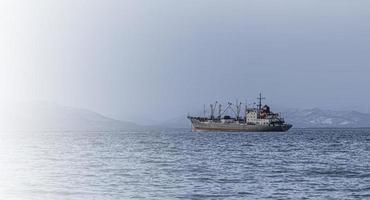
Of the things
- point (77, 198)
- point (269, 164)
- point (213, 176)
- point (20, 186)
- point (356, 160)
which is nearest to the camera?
point (77, 198)

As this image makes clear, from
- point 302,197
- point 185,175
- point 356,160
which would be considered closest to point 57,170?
point 185,175

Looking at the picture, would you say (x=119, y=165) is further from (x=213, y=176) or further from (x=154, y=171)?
(x=213, y=176)

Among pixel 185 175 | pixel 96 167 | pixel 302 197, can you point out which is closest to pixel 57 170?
pixel 96 167

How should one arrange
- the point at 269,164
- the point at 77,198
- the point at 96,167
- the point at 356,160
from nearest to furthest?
the point at 77,198 < the point at 96,167 < the point at 269,164 < the point at 356,160

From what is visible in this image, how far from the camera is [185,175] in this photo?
67.9 meters

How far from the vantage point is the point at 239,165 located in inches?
3292

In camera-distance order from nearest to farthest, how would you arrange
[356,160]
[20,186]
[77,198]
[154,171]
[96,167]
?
[77,198] → [20,186] → [154,171] → [96,167] → [356,160]

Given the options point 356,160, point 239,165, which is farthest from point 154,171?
point 356,160

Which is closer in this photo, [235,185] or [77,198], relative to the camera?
[77,198]

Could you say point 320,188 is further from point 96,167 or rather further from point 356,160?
point 356,160

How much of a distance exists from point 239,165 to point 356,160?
19.6 m

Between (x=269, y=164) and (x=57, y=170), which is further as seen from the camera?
(x=269, y=164)

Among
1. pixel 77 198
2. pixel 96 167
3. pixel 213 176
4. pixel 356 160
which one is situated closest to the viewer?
pixel 77 198

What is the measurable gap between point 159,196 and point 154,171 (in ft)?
75.0
